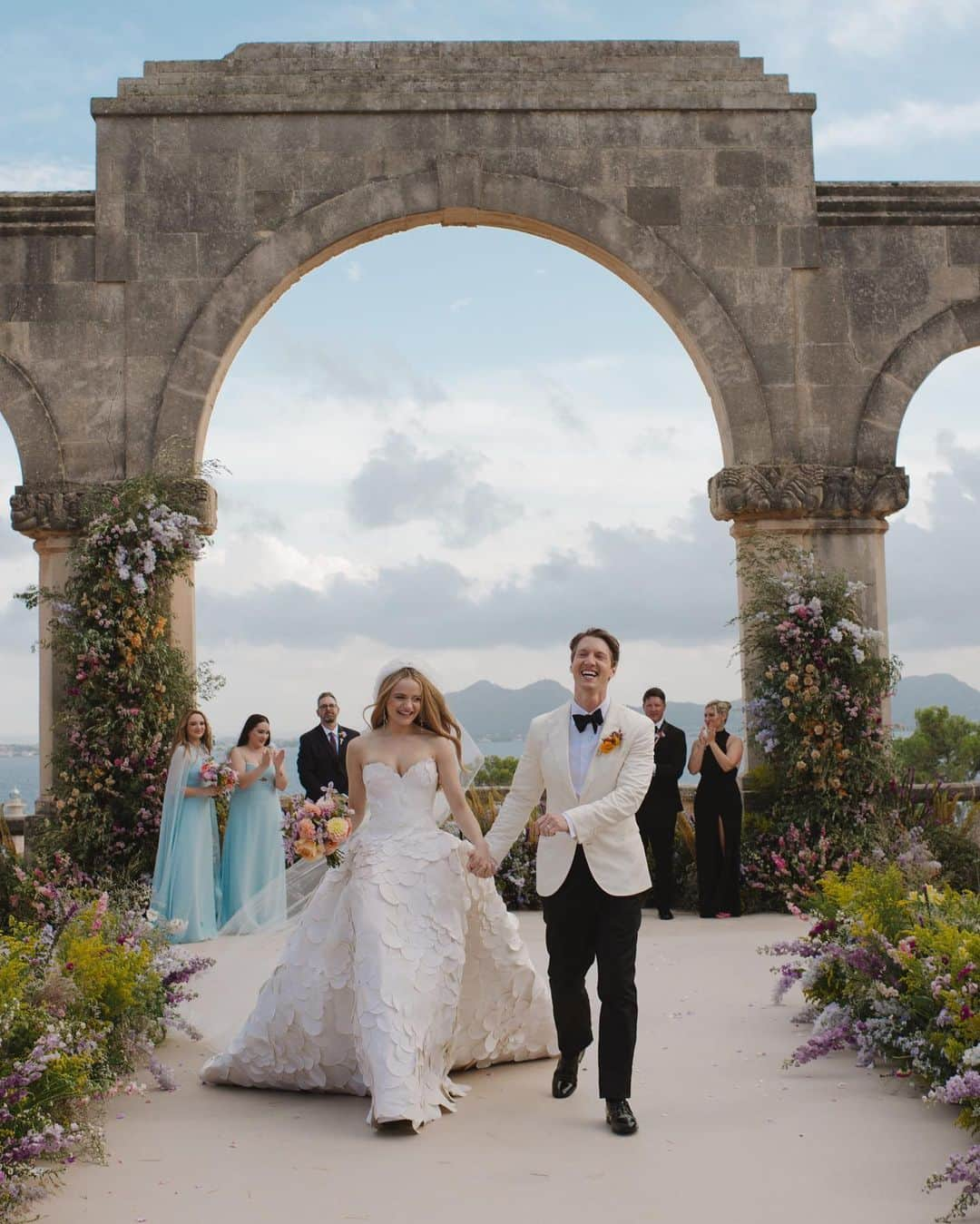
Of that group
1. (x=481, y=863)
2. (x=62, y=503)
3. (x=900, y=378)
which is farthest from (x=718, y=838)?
(x=62, y=503)

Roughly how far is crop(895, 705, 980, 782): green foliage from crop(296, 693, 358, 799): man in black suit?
51.1ft

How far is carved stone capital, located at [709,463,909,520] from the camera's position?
10.3 meters

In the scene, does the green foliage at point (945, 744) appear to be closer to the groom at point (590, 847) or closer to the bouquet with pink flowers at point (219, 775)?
the bouquet with pink flowers at point (219, 775)

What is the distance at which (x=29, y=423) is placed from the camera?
33.6 feet

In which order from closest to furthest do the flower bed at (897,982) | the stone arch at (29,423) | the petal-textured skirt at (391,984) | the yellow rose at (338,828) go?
the flower bed at (897,982), the petal-textured skirt at (391,984), the yellow rose at (338,828), the stone arch at (29,423)

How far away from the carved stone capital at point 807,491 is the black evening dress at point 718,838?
185cm

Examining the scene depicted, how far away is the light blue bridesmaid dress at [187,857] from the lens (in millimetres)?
9195

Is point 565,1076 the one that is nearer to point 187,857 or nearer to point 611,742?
point 611,742

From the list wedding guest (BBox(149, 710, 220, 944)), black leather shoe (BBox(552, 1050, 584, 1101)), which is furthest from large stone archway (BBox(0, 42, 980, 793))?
black leather shoe (BBox(552, 1050, 584, 1101))

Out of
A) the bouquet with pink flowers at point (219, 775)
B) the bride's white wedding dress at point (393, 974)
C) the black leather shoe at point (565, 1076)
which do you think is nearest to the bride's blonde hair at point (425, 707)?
the bride's white wedding dress at point (393, 974)

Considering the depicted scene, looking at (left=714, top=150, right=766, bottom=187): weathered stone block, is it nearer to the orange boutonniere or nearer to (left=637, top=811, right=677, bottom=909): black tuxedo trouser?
(left=637, top=811, right=677, bottom=909): black tuxedo trouser

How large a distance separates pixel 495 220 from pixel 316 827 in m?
4.69

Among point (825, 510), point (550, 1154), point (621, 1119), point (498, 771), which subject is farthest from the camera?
point (498, 771)

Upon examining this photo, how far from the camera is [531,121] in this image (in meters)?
10.6
